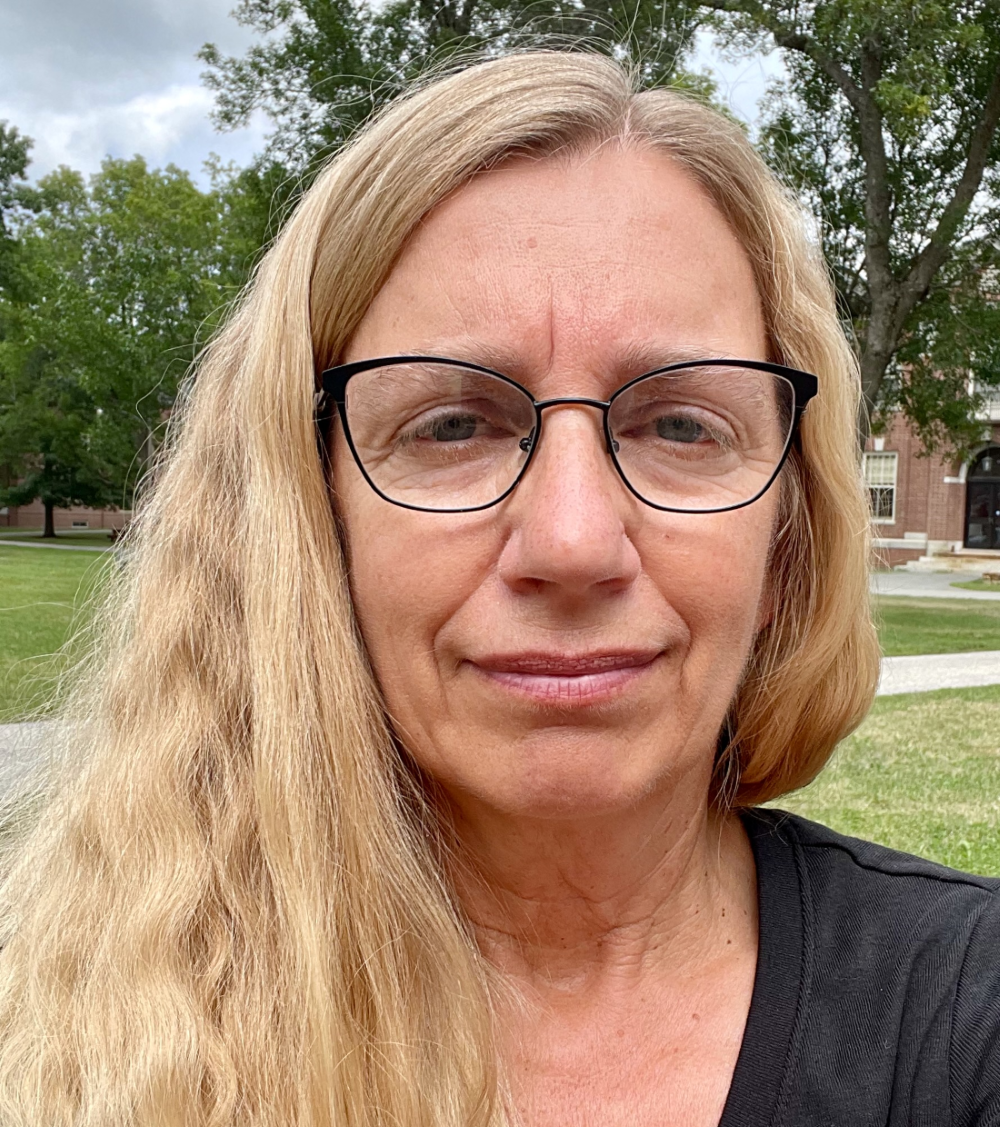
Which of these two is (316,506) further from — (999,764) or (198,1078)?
(999,764)

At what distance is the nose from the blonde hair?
30 cm

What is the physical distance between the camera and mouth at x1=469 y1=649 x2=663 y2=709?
1165 mm

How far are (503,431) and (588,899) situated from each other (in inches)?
26.1

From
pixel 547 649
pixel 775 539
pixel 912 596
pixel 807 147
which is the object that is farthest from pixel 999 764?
pixel 912 596

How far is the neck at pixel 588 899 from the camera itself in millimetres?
1348

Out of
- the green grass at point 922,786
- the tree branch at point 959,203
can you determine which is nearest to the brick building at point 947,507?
the tree branch at point 959,203

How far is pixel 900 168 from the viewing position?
47.9 ft

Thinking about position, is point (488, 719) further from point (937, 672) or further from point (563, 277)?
point (937, 672)

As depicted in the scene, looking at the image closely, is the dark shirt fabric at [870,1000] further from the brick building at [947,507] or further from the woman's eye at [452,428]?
the brick building at [947,507]

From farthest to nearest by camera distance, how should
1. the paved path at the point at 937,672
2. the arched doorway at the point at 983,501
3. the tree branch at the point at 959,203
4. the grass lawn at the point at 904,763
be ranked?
1. the arched doorway at the point at 983,501
2. the tree branch at the point at 959,203
3. the paved path at the point at 937,672
4. the grass lawn at the point at 904,763

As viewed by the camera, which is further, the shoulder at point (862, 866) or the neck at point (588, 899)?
the shoulder at point (862, 866)

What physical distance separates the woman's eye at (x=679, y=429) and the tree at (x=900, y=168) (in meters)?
12.2

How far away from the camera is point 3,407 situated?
38.3 meters

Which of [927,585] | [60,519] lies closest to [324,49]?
[927,585]
